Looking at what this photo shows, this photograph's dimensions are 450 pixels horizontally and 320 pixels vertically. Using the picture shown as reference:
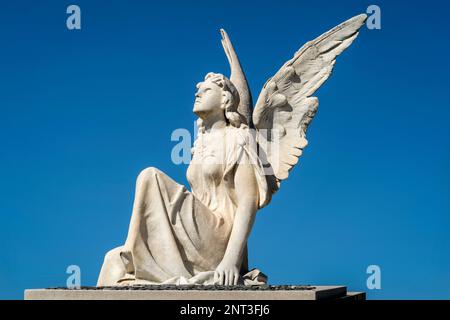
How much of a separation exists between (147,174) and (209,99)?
56.4 inches

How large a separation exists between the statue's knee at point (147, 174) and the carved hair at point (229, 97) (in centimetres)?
137

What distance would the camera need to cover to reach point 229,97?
35.6 feet

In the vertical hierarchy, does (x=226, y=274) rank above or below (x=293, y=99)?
below

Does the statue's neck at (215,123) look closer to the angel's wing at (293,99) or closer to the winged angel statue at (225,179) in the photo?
the winged angel statue at (225,179)

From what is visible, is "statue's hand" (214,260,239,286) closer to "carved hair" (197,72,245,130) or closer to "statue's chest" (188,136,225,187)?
"statue's chest" (188,136,225,187)

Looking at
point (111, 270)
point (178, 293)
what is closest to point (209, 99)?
point (111, 270)

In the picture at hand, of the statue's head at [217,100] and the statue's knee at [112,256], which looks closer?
the statue's knee at [112,256]

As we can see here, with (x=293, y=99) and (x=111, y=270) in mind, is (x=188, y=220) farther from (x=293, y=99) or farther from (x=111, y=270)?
(x=293, y=99)

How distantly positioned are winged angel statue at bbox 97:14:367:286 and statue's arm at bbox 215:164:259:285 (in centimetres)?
1

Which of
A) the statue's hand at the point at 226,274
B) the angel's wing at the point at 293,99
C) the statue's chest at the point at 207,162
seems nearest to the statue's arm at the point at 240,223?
the statue's hand at the point at 226,274

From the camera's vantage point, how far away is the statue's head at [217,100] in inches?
427

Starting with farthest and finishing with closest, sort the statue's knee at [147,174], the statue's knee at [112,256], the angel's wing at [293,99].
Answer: the angel's wing at [293,99], the statue's knee at [112,256], the statue's knee at [147,174]

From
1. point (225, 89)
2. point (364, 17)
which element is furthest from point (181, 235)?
A: point (364, 17)
